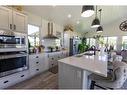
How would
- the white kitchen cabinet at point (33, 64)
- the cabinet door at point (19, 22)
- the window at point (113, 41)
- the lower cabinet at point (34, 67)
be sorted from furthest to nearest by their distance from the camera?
the window at point (113, 41) → the white kitchen cabinet at point (33, 64) → the cabinet door at point (19, 22) → the lower cabinet at point (34, 67)

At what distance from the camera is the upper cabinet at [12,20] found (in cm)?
251

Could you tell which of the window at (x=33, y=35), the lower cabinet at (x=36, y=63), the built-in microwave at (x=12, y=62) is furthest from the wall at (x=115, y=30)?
the built-in microwave at (x=12, y=62)

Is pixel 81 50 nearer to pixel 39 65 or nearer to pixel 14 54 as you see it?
pixel 39 65

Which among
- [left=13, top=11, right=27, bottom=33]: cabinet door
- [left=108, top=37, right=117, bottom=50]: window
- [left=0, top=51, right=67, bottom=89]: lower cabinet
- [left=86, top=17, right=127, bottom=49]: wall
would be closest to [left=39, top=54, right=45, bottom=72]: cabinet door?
[left=0, top=51, right=67, bottom=89]: lower cabinet

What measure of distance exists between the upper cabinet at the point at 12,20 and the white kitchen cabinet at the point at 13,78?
1.20 meters

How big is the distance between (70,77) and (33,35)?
115 inches

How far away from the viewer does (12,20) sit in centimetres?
273

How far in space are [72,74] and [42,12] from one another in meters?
3.22

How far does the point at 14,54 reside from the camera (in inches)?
109

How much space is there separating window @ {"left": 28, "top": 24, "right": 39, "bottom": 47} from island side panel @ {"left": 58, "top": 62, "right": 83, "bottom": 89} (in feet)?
8.05

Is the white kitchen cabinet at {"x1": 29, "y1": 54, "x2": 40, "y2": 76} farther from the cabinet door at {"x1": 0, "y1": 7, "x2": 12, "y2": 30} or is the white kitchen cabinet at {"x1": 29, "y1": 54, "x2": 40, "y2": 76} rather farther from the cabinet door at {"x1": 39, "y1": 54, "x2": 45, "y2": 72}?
the cabinet door at {"x1": 0, "y1": 7, "x2": 12, "y2": 30}

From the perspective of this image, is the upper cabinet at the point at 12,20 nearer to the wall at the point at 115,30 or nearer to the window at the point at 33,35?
the window at the point at 33,35

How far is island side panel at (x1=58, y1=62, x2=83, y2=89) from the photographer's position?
1981 millimetres

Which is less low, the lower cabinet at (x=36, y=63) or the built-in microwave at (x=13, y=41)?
the built-in microwave at (x=13, y=41)
